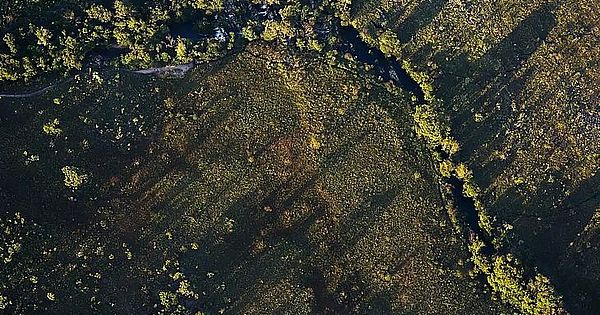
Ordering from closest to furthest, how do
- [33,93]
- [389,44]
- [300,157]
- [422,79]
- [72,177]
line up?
[72,177], [33,93], [300,157], [422,79], [389,44]

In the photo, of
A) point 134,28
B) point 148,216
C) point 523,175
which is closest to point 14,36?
point 134,28

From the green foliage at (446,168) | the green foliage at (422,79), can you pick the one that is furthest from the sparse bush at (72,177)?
the green foliage at (446,168)

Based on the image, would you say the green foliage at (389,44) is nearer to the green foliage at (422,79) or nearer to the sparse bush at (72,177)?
the green foliage at (422,79)

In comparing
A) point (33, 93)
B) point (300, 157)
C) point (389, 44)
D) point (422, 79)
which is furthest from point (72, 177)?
point (422, 79)

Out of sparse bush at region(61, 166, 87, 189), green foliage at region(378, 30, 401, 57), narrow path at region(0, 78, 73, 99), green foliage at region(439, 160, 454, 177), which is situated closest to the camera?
sparse bush at region(61, 166, 87, 189)

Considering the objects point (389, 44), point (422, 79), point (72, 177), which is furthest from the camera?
point (389, 44)

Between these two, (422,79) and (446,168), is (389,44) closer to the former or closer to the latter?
(422,79)

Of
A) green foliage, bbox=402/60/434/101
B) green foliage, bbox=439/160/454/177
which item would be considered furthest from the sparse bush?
green foliage, bbox=439/160/454/177

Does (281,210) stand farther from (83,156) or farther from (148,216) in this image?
(83,156)

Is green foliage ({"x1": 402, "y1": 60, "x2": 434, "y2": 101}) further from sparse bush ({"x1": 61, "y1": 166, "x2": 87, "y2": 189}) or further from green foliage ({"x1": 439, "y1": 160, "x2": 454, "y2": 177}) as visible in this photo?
sparse bush ({"x1": 61, "y1": 166, "x2": 87, "y2": 189})
